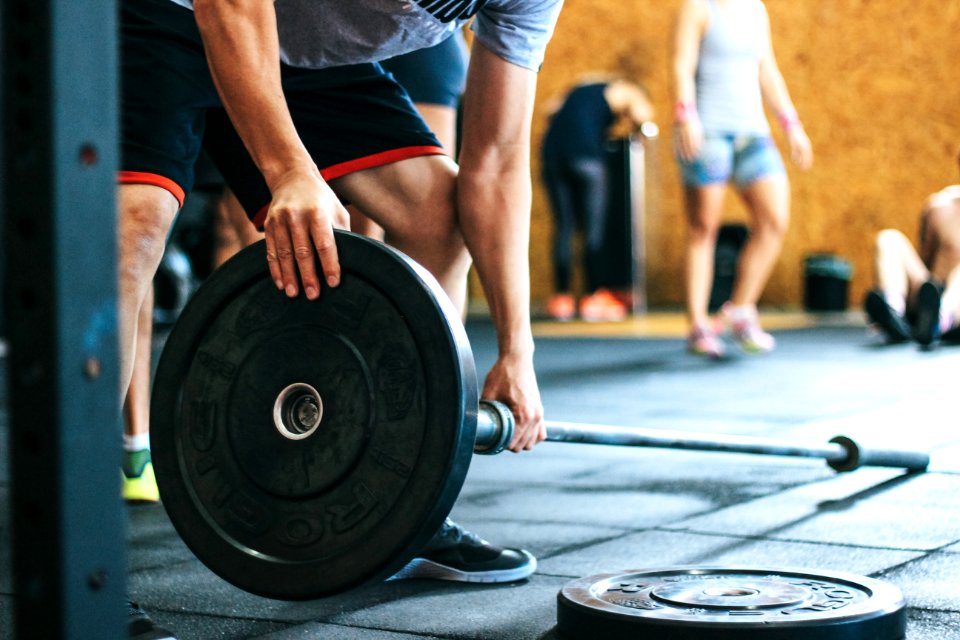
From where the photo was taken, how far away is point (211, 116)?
169cm

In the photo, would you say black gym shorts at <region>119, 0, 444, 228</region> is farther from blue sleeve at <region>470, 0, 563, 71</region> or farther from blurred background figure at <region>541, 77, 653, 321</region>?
blurred background figure at <region>541, 77, 653, 321</region>

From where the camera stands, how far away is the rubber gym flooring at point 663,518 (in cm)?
150

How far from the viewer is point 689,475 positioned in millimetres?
2463

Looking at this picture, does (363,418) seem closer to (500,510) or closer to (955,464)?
(500,510)

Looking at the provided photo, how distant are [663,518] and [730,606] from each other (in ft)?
2.41

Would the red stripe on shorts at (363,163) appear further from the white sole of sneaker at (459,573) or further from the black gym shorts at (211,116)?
the white sole of sneaker at (459,573)

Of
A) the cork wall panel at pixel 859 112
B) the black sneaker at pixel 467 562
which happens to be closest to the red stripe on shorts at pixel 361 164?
the black sneaker at pixel 467 562

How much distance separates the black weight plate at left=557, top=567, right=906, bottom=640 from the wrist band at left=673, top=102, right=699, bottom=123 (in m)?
3.38

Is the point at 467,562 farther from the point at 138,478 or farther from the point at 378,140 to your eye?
the point at 138,478

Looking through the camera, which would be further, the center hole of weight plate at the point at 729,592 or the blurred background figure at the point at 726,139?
the blurred background figure at the point at 726,139

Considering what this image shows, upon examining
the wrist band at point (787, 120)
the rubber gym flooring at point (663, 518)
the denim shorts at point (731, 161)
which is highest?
the wrist band at point (787, 120)

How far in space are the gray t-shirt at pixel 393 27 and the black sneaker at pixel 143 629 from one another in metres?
0.77

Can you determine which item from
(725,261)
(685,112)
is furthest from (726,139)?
(725,261)

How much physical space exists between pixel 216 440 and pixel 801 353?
4.00 meters
